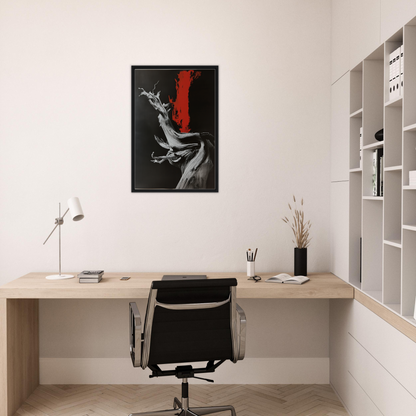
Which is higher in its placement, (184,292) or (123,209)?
(123,209)

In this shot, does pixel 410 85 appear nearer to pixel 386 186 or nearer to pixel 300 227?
pixel 386 186

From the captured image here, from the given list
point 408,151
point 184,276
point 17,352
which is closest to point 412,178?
point 408,151

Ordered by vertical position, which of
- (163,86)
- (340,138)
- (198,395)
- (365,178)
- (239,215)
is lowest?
(198,395)

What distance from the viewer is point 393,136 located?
222 cm

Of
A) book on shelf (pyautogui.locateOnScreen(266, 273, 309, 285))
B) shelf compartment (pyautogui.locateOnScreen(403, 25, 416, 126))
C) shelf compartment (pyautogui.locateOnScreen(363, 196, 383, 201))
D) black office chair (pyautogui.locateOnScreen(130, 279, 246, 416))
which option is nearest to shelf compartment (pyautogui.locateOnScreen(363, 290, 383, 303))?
book on shelf (pyautogui.locateOnScreen(266, 273, 309, 285))

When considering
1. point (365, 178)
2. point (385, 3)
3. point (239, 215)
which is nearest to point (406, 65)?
point (385, 3)

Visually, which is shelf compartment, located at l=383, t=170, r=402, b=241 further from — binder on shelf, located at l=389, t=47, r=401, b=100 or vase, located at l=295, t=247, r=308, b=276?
vase, located at l=295, t=247, r=308, b=276

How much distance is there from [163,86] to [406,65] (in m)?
1.79

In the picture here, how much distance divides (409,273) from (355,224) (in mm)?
807

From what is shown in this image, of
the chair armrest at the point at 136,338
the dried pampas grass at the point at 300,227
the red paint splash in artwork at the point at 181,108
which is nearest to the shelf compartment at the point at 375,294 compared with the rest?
the dried pampas grass at the point at 300,227

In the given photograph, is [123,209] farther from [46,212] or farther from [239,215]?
[239,215]

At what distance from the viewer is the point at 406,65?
6.55 ft

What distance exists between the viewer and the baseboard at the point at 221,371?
127 inches

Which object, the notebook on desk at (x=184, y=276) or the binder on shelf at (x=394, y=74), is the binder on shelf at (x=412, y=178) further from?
the notebook on desk at (x=184, y=276)
